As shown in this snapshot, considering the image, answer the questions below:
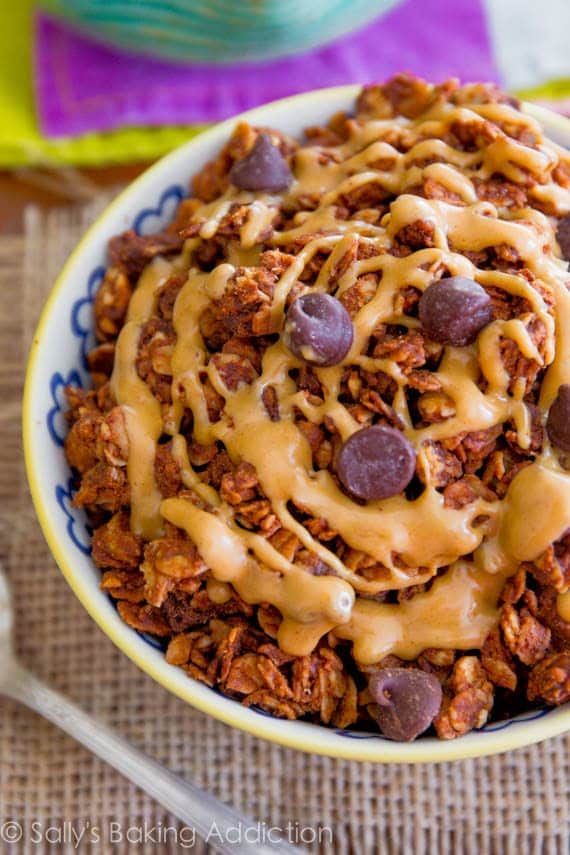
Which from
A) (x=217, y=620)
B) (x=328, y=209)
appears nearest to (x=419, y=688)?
(x=217, y=620)

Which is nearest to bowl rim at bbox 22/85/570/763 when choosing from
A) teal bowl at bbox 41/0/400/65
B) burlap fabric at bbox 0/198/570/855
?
burlap fabric at bbox 0/198/570/855

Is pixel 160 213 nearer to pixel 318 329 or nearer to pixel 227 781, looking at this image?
pixel 318 329

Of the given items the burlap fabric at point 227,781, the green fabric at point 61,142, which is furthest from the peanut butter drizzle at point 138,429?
the green fabric at point 61,142

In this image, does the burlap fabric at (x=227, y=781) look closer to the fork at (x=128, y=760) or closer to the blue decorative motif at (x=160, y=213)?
the fork at (x=128, y=760)

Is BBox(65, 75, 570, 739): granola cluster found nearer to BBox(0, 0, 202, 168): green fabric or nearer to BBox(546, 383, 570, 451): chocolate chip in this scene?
BBox(546, 383, 570, 451): chocolate chip

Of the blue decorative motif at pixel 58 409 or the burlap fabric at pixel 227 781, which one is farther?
the burlap fabric at pixel 227 781

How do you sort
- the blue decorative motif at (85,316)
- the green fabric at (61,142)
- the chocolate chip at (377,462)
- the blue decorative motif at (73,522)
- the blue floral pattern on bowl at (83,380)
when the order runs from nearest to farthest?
the chocolate chip at (377,462), the blue floral pattern on bowl at (83,380), the blue decorative motif at (73,522), the blue decorative motif at (85,316), the green fabric at (61,142)
